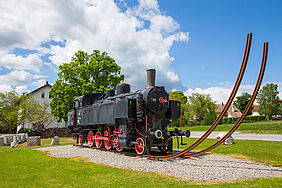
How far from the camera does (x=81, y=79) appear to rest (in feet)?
90.4

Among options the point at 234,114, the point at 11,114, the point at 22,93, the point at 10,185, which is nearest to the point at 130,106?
the point at 10,185

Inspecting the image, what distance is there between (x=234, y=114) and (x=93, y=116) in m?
65.4

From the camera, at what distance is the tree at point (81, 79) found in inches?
1058

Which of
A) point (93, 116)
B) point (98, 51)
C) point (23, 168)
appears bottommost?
point (23, 168)

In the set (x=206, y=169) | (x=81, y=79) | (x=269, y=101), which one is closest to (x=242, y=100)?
(x=269, y=101)

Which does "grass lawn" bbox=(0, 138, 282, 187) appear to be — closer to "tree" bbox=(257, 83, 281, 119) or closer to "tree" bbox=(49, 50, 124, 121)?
"tree" bbox=(49, 50, 124, 121)

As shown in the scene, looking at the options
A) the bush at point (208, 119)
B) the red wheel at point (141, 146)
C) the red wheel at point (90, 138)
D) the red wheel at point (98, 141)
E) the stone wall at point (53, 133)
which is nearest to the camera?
the red wheel at point (141, 146)

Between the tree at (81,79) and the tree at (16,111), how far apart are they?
15.1 ft

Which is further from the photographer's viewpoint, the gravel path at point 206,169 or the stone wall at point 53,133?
the stone wall at point 53,133

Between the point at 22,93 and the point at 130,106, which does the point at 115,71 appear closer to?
the point at 22,93

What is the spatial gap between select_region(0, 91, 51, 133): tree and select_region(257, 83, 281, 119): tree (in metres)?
58.5

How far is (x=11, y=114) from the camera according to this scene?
28406 mm

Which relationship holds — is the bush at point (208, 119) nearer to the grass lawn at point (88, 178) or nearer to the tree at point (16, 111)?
the tree at point (16, 111)

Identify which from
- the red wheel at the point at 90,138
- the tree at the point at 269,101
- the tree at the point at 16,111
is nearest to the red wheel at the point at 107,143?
the red wheel at the point at 90,138
